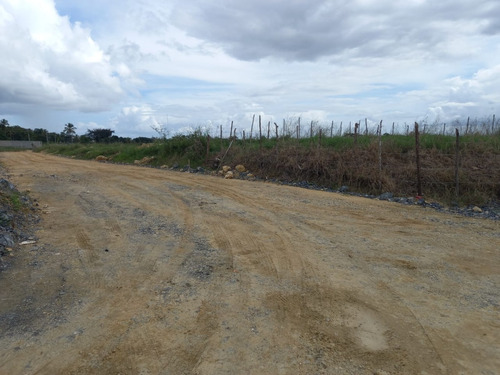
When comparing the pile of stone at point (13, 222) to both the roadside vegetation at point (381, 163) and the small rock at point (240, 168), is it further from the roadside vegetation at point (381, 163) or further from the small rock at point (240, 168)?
the small rock at point (240, 168)

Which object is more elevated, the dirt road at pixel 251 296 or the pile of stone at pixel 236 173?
the pile of stone at pixel 236 173

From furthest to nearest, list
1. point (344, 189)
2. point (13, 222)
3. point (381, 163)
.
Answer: point (381, 163) → point (344, 189) → point (13, 222)

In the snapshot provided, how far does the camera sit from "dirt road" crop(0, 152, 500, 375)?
299cm

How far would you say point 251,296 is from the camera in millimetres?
4031

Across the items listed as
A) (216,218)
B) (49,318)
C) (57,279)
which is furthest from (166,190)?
(49,318)

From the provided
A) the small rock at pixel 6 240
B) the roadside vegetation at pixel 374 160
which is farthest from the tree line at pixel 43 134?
the small rock at pixel 6 240

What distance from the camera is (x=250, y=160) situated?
17.0 metres

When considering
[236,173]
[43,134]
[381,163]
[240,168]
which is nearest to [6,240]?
[381,163]

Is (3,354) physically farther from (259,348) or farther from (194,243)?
(194,243)

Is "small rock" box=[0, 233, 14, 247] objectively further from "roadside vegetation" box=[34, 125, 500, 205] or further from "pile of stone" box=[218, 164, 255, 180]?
"pile of stone" box=[218, 164, 255, 180]

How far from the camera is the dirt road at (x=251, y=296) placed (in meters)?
2.99

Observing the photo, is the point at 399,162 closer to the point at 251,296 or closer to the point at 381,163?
the point at 381,163

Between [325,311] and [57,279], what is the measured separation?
3135 millimetres

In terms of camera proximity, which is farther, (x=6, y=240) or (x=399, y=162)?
(x=399, y=162)
